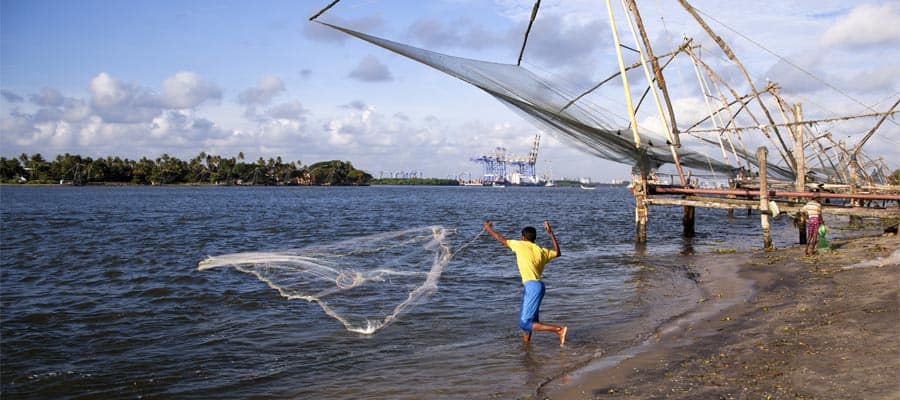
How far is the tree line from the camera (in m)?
117

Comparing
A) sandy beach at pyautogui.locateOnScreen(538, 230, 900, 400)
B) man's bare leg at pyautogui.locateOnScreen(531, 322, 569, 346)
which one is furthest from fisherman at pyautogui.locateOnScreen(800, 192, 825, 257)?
man's bare leg at pyautogui.locateOnScreen(531, 322, 569, 346)

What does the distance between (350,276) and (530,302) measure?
3.55 metres

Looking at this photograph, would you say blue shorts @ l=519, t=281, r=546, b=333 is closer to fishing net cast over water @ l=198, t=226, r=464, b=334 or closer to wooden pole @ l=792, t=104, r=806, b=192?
fishing net cast over water @ l=198, t=226, r=464, b=334

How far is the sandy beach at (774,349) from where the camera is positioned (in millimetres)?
4805

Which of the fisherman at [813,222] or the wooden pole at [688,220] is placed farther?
the wooden pole at [688,220]

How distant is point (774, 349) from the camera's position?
5.91 m

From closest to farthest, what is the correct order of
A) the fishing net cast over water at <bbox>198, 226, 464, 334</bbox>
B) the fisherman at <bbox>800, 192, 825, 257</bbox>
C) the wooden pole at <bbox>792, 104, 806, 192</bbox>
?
the fishing net cast over water at <bbox>198, 226, 464, 334</bbox> < the fisherman at <bbox>800, 192, 825, 257</bbox> < the wooden pole at <bbox>792, 104, 806, 192</bbox>

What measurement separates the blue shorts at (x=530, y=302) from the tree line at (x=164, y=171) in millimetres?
128261

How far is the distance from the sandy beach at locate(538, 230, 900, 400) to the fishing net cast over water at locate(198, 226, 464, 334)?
3676mm

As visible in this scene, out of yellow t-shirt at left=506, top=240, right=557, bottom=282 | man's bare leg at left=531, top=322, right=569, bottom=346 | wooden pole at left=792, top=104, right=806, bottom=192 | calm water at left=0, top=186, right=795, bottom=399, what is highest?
wooden pole at left=792, top=104, right=806, bottom=192

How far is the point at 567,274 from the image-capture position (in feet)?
42.7

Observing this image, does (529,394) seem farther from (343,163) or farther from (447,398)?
(343,163)

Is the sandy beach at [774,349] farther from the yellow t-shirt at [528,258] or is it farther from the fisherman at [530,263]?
the yellow t-shirt at [528,258]

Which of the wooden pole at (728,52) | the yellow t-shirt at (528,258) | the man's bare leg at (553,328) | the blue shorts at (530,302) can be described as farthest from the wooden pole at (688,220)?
the yellow t-shirt at (528,258)
